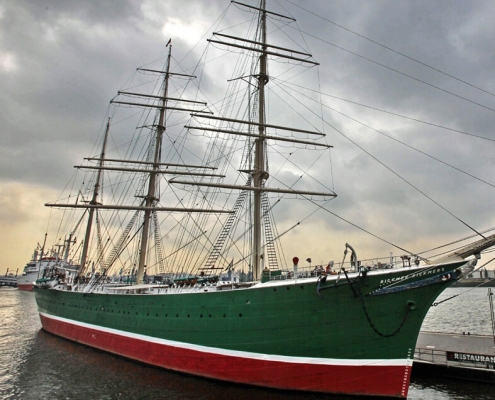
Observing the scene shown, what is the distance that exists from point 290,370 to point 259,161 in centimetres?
1129

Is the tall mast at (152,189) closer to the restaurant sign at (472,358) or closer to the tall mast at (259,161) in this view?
the tall mast at (259,161)

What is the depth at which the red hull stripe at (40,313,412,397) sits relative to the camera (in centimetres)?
1209

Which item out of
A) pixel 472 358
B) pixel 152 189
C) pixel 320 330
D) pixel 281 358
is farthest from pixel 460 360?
pixel 152 189

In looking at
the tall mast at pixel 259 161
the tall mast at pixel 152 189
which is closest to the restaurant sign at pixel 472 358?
the tall mast at pixel 259 161

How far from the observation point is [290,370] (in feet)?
41.4

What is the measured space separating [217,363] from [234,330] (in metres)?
1.72

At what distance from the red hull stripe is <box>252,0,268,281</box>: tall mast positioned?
14.0 feet

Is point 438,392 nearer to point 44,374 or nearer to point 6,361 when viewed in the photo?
point 44,374

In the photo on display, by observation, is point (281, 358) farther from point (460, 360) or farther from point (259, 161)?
point (259, 161)

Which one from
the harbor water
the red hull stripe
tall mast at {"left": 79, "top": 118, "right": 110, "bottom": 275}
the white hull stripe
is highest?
tall mast at {"left": 79, "top": 118, "right": 110, "bottom": 275}

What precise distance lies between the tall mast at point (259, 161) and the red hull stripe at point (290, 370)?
14.0ft

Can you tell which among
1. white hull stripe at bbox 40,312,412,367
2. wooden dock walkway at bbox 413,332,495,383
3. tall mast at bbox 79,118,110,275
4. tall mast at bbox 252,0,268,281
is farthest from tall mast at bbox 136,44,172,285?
wooden dock walkway at bbox 413,332,495,383

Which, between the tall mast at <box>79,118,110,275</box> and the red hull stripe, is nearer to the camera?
the red hull stripe

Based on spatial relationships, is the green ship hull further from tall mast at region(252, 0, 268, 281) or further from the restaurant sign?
the restaurant sign
